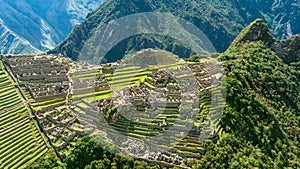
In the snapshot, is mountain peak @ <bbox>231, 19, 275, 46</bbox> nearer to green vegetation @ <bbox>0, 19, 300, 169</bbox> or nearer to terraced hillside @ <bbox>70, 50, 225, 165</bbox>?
green vegetation @ <bbox>0, 19, 300, 169</bbox>

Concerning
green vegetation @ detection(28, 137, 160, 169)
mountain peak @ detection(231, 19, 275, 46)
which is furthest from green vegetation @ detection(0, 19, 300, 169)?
mountain peak @ detection(231, 19, 275, 46)

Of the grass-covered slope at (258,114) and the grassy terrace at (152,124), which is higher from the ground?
the grassy terrace at (152,124)

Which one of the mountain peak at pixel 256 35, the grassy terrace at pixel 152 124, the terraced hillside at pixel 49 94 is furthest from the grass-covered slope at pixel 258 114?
the terraced hillside at pixel 49 94

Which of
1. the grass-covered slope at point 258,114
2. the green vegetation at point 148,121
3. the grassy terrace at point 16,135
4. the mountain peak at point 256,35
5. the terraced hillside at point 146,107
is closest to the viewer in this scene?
the green vegetation at point 148,121

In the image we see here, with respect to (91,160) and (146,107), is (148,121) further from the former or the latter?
(91,160)

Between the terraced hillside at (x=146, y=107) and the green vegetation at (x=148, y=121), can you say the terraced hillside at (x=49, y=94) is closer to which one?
the green vegetation at (x=148, y=121)

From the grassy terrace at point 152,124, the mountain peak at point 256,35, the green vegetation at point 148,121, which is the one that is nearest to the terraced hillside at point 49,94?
the green vegetation at point 148,121

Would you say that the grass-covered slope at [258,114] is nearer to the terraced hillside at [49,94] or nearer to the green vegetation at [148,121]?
the green vegetation at [148,121]

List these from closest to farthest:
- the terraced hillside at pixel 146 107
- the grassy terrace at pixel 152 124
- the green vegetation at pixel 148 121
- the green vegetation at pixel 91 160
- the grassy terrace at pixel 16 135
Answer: the green vegetation at pixel 91 160 < the green vegetation at pixel 148 121 < the grassy terrace at pixel 16 135 < the grassy terrace at pixel 152 124 < the terraced hillside at pixel 146 107

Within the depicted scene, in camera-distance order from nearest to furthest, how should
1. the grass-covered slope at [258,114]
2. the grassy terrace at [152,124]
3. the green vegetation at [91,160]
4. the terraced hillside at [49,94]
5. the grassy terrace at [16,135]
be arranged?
the green vegetation at [91,160], the grassy terrace at [16,135], the grassy terrace at [152,124], the terraced hillside at [49,94], the grass-covered slope at [258,114]

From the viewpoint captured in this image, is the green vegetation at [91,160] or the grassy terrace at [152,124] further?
the grassy terrace at [152,124]
